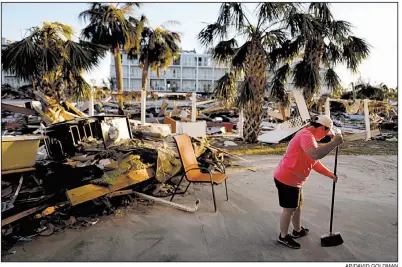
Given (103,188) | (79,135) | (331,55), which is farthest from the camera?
(331,55)

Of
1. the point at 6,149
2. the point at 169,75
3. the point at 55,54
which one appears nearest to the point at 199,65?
the point at 169,75

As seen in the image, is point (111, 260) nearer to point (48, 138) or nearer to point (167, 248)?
point (167, 248)

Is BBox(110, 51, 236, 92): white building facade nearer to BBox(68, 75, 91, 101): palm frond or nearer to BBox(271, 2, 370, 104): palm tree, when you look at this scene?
BBox(271, 2, 370, 104): palm tree

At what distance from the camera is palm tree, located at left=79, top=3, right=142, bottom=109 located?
17547 mm

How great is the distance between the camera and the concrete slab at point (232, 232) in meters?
3.08

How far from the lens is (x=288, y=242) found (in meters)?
3.23

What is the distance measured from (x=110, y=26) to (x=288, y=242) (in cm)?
1728

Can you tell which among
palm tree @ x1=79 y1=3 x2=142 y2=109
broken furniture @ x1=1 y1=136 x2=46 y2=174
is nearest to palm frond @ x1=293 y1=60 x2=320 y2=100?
broken furniture @ x1=1 y1=136 x2=46 y2=174

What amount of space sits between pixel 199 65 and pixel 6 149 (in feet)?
Result: 190

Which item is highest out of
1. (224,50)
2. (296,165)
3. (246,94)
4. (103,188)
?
(224,50)

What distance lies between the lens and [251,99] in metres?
10.6

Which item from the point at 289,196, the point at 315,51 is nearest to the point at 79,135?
the point at 289,196

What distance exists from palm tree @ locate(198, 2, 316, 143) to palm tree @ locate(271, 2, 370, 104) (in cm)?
41

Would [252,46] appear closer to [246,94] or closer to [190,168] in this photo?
[246,94]
